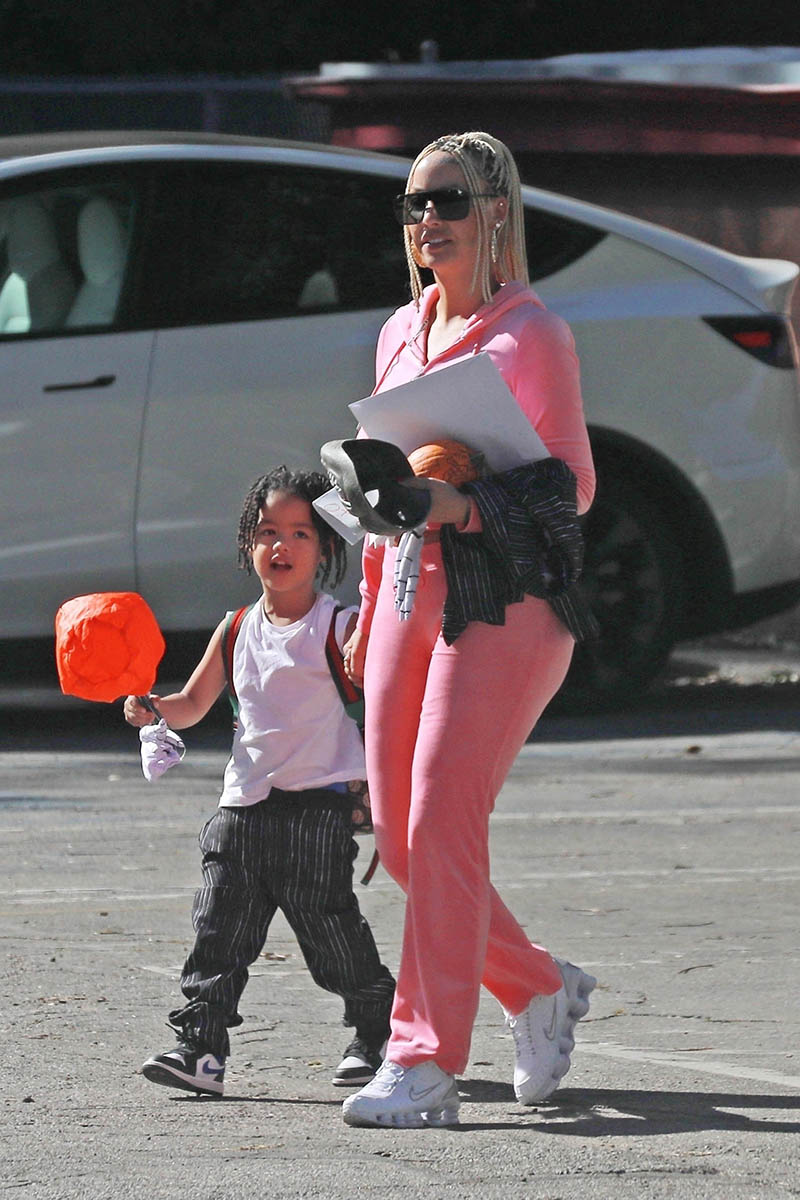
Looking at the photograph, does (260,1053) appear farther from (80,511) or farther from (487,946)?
(80,511)

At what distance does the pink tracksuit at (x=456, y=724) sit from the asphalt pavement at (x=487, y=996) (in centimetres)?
28

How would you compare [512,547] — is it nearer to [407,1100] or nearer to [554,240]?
[407,1100]

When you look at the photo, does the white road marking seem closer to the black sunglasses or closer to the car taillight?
the black sunglasses

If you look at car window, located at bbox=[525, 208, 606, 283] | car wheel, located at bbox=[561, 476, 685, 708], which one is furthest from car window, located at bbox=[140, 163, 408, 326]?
car wheel, located at bbox=[561, 476, 685, 708]

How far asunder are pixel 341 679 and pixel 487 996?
1.16m

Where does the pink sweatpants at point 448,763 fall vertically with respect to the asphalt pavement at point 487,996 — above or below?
above

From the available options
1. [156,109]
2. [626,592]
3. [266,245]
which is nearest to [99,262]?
[266,245]

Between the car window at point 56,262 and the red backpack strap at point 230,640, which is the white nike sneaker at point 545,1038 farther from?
the car window at point 56,262

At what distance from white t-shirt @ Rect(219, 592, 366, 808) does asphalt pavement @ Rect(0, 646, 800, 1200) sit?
0.58 m

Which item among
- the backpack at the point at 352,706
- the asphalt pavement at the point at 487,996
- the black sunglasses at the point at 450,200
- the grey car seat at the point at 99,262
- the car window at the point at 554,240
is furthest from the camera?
the car window at the point at 554,240

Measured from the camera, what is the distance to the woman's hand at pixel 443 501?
14.1ft

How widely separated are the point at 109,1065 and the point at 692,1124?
44.5 inches

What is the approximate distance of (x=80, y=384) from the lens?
27.9ft

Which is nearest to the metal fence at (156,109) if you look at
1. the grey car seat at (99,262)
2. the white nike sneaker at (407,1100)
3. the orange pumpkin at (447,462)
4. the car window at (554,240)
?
the car window at (554,240)
